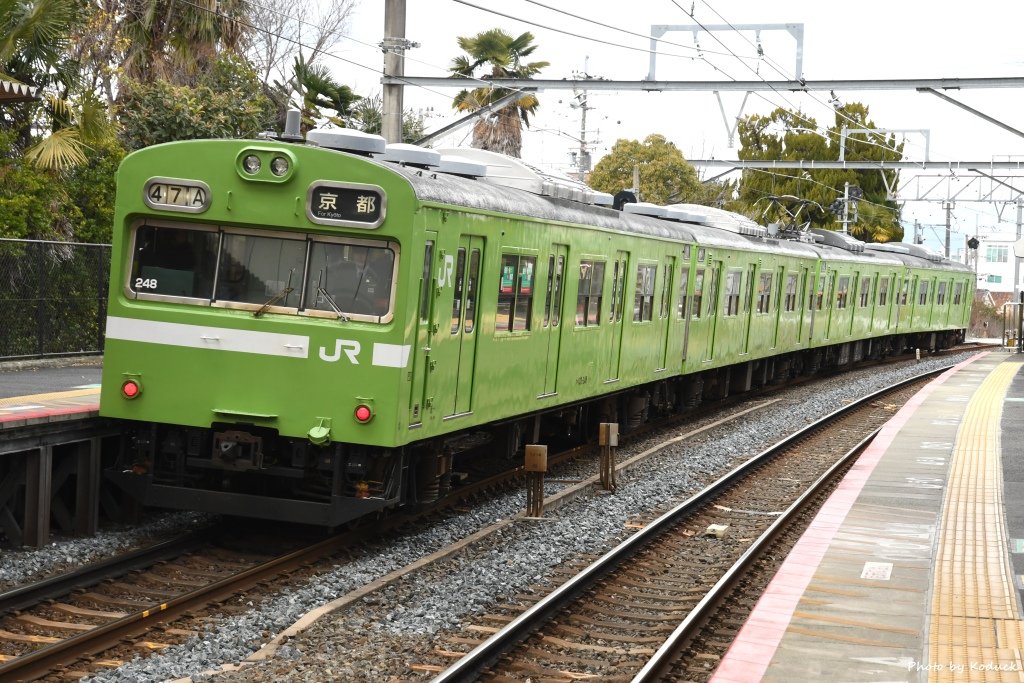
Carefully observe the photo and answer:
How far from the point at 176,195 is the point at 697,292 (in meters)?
11.2

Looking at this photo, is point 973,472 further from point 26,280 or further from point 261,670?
point 26,280

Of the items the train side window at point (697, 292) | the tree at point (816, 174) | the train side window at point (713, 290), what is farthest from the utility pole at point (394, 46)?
the tree at point (816, 174)

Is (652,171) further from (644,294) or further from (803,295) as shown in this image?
(644,294)

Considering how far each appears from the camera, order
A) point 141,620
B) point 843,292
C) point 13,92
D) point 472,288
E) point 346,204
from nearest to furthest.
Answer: point 141,620 → point 346,204 → point 472,288 → point 13,92 → point 843,292

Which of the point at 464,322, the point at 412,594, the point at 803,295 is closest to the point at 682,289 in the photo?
the point at 464,322

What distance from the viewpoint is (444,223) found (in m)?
10.3

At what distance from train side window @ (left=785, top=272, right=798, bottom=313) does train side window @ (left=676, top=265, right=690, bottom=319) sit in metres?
7.41

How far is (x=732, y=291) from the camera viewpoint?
72.8ft

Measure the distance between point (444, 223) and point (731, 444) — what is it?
8.73 m

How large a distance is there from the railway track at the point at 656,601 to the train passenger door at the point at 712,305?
5463mm

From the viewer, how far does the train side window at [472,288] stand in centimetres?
1109

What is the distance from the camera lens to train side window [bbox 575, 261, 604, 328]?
14273 millimetres

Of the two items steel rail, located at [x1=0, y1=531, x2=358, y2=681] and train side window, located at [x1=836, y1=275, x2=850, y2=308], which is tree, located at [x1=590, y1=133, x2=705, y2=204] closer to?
train side window, located at [x1=836, y1=275, x2=850, y2=308]

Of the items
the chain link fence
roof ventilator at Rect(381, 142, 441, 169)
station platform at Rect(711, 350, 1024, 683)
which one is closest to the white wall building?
station platform at Rect(711, 350, 1024, 683)
